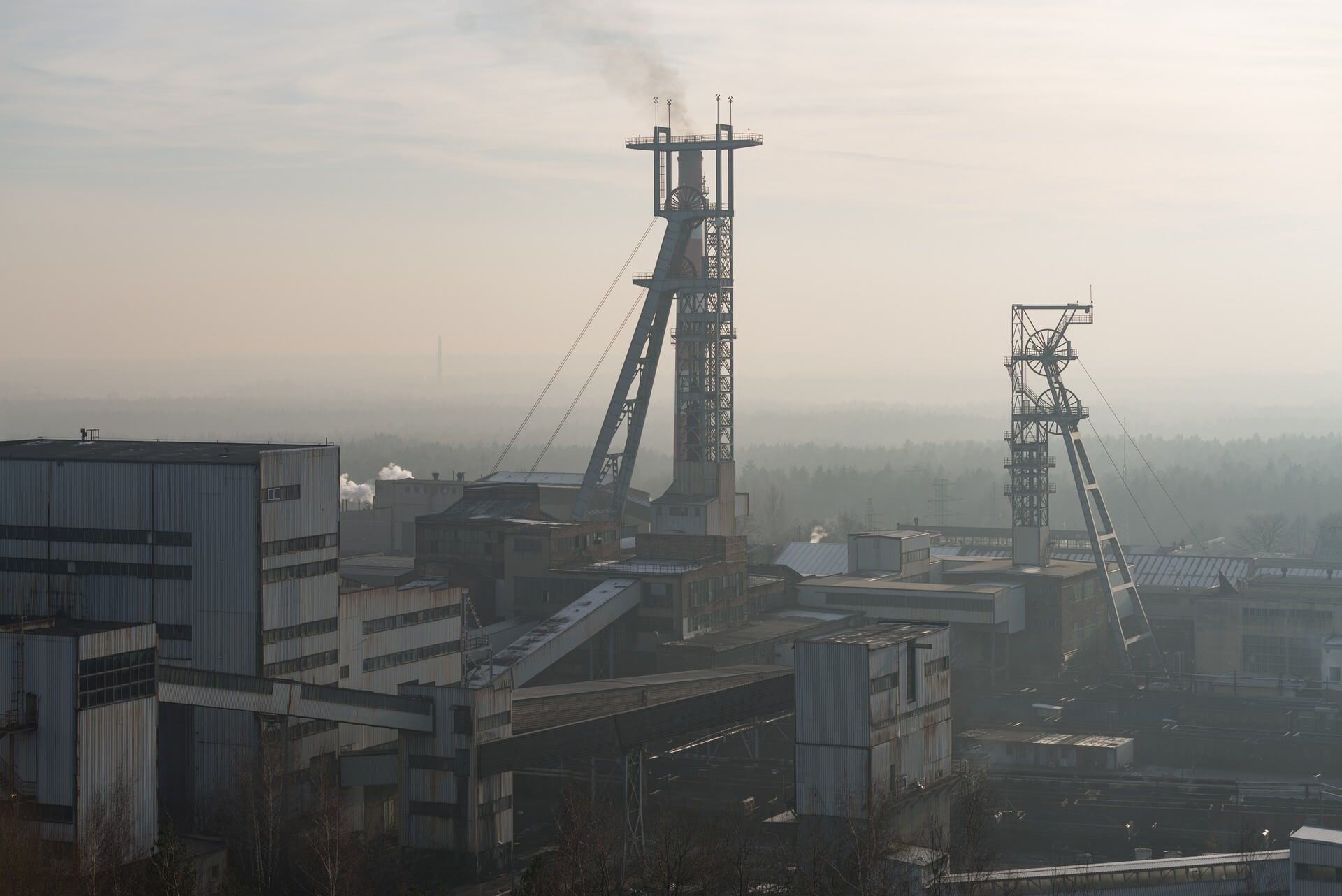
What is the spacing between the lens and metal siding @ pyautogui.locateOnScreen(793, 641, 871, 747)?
92.3 feet

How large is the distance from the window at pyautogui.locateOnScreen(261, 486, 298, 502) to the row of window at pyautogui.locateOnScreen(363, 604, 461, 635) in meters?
3.84

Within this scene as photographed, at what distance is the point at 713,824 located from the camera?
29375mm

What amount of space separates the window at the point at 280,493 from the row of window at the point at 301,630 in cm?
239

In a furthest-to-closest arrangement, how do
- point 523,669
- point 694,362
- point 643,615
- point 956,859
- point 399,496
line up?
point 399,496 < point 694,362 < point 643,615 < point 523,669 < point 956,859

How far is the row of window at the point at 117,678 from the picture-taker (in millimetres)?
26125

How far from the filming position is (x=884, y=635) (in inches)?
1180

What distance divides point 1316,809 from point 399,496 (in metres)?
43.8

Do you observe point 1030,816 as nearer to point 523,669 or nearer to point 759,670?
point 759,670

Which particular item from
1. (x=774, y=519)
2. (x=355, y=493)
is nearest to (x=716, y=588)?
(x=355, y=493)

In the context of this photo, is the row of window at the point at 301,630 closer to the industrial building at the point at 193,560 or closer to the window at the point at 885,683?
the industrial building at the point at 193,560

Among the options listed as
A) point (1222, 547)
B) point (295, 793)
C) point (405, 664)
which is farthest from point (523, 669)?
point (1222, 547)

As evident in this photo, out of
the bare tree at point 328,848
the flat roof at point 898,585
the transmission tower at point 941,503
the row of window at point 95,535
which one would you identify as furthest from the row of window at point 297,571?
the transmission tower at point 941,503

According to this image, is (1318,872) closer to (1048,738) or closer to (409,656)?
(1048,738)

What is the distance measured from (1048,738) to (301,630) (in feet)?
61.5
